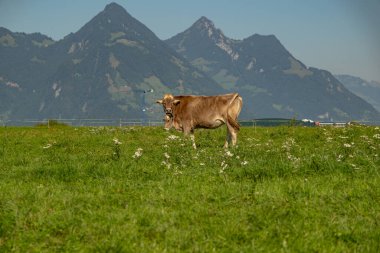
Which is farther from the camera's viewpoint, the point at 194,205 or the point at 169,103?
the point at 169,103

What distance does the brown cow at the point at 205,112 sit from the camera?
83.3 ft

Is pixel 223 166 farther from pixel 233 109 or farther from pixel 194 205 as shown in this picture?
pixel 233 109

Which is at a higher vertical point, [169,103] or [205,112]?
[169,103]

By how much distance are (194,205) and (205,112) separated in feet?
51.3

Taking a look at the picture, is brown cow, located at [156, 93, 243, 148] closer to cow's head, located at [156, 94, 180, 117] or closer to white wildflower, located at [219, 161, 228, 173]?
cow's head, located at [156, 94, 180, 117]

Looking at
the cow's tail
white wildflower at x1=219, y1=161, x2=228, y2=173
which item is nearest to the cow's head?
the cow's tail

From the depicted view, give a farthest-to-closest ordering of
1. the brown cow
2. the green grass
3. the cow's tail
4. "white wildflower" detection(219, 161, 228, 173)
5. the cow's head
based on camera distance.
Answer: the cow's head < the brown cow < the cow's tail < "white wildflower" detection(219, 161, 228, 173) < the green grass

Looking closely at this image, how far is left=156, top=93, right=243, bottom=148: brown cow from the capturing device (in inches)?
1000

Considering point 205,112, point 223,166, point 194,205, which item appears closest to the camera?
point 194,205

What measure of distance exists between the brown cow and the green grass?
9.11m

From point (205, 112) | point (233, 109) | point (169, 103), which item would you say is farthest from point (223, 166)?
point (169, 103)

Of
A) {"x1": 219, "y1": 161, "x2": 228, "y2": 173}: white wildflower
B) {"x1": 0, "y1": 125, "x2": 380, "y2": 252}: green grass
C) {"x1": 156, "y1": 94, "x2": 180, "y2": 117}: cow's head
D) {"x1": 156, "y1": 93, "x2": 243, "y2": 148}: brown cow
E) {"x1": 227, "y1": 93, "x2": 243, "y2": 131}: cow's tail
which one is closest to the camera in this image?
{"x1": 0, "y1": 125, "x2": 380, "y2": 252}: green grass

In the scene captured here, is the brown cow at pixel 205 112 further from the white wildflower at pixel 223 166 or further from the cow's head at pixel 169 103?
the white wildflower at pixel 223 166

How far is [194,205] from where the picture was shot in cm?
1044
